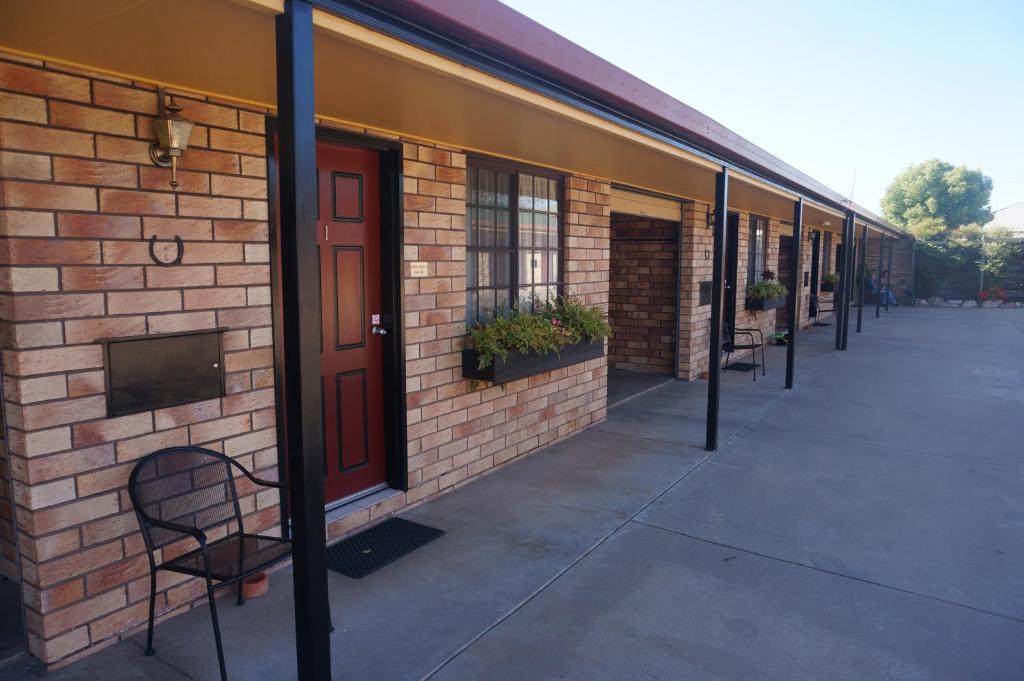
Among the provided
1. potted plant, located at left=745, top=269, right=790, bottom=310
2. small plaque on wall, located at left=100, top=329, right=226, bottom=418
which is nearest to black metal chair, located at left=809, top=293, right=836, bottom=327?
potted plant, located at left=745, top=269, right=790, bottom=310

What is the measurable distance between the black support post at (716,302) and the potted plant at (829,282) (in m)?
12.2

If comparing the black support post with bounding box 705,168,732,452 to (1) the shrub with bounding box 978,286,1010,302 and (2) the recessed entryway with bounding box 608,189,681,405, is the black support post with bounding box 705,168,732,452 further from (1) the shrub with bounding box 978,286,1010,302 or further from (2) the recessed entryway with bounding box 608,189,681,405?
(1) the shrub with bounding box 978,286,1010,302

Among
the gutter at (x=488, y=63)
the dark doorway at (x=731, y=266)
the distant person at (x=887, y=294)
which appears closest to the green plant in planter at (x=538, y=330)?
the gutter at (x=488, y=63)

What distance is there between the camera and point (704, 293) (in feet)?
29.4

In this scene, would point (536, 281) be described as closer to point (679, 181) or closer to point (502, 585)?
point (679, 181)

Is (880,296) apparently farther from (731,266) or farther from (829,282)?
(731,266)

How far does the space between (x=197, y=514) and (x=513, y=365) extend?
221 cm

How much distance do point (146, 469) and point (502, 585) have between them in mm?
1681

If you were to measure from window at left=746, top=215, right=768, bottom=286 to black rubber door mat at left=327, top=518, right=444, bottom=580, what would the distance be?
8.14 meters

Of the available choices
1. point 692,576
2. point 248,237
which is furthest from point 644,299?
point 248,237

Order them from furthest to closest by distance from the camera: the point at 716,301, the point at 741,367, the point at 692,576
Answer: the point at 741,367 < the point at 716,301 < the point at 692,576

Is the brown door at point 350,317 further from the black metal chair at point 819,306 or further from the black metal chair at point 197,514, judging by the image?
the black metal chair at point 819,306

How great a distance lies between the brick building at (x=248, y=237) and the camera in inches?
95.2

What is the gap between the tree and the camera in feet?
149
